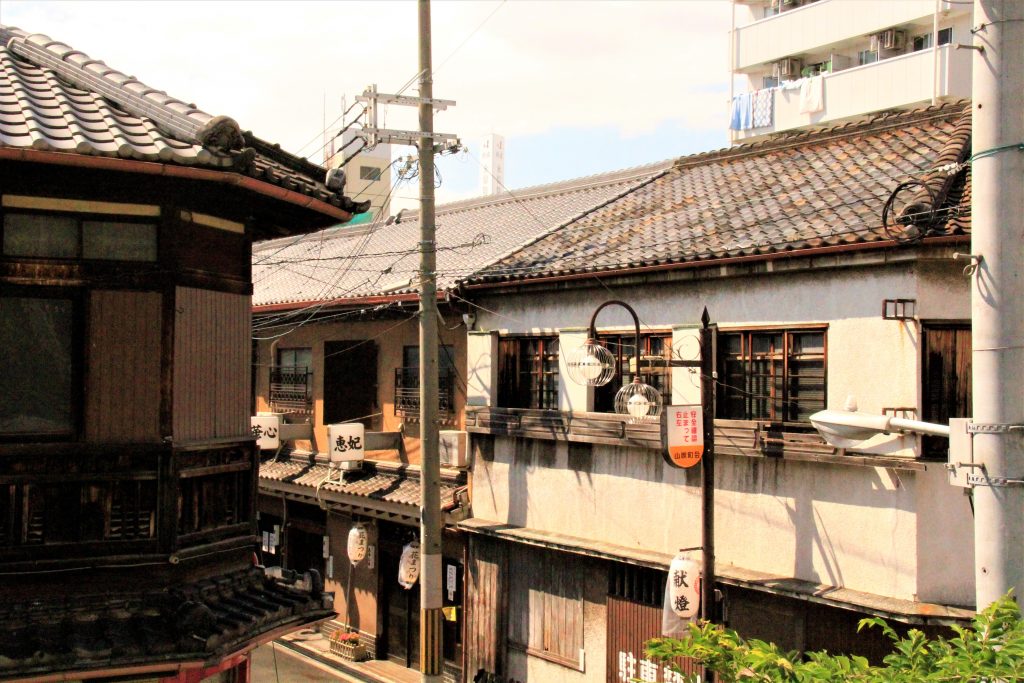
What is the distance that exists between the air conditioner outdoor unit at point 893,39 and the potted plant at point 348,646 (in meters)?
31.1

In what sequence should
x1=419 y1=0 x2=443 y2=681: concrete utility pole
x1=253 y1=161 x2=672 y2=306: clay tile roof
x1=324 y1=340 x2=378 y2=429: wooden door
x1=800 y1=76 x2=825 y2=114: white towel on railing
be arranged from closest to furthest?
x1=419 y1=0 x2=443 y2=681: concrete utility pole < x1=253 y1=161 x2=672 y2=306: clay tile roof < x1=324 y1=340 x2=378 y2=429: wooden door < x1=800 y1=76 x2=825 y2=114: white towel on railing

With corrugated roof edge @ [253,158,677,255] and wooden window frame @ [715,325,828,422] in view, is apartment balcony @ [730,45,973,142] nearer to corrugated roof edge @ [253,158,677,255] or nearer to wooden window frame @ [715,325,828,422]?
corrugated roof edge @ [253,158,677,255]

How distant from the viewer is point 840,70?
44.1 m

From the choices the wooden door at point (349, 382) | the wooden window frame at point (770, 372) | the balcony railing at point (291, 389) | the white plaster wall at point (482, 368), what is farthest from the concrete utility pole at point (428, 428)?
the balcony railing at point (291, 389)

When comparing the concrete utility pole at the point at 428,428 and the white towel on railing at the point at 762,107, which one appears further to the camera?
the white towel on railing at the point at 762,107

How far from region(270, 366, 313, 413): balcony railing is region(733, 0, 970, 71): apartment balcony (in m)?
26.6

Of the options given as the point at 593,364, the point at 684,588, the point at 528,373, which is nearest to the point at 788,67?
the point at 528,373

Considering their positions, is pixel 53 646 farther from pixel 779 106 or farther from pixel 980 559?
pixel 779 106

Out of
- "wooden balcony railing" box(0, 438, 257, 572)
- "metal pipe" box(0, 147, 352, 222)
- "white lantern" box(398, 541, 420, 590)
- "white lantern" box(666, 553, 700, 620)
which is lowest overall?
"white lantern" box(398, 541, 420, 590)

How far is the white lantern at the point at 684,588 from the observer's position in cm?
1518

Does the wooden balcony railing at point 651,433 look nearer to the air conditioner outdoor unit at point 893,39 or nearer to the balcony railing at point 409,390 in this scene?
the balcony railing at point 409,390

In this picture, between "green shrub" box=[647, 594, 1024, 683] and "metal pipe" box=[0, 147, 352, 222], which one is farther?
"metal pipe" box=[0, 147, 352, 222]

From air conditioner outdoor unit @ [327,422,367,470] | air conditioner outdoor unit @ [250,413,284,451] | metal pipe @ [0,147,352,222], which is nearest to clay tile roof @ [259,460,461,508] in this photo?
air conditioner outdoor unit @ [327,422,367,470]

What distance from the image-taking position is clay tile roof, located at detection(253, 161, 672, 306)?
25000 mm
